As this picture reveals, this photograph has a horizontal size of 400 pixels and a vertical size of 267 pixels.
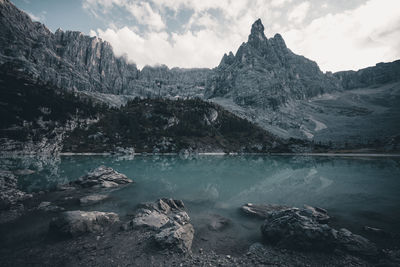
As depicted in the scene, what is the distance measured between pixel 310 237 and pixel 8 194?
35.6m

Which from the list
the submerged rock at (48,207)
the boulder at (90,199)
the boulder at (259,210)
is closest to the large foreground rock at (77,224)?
the submerged rock at (48,207)

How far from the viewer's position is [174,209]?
23078mm

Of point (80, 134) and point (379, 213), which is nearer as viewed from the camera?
point (379, 213)

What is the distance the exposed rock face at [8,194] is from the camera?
2128cm

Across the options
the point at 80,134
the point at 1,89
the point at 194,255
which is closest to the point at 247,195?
the point at 194,255

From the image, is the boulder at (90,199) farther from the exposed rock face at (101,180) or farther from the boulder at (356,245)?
the boulder at (356,245)

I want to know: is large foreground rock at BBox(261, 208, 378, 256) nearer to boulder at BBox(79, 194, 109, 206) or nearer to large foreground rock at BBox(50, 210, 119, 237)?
large foreground rock at BBox(50, 210, 119, 237)

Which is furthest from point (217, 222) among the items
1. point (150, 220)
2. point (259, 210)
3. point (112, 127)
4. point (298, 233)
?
point (112, 127)

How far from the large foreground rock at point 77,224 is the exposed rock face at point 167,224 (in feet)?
9.60

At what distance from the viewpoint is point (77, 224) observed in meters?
15.5

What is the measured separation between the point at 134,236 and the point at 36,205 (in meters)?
15.7

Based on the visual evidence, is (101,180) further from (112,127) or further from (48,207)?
(112,127)

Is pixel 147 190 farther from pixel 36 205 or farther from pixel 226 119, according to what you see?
pixel 226 119

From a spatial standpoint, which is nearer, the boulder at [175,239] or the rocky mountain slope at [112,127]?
the boulder at [175,239]
